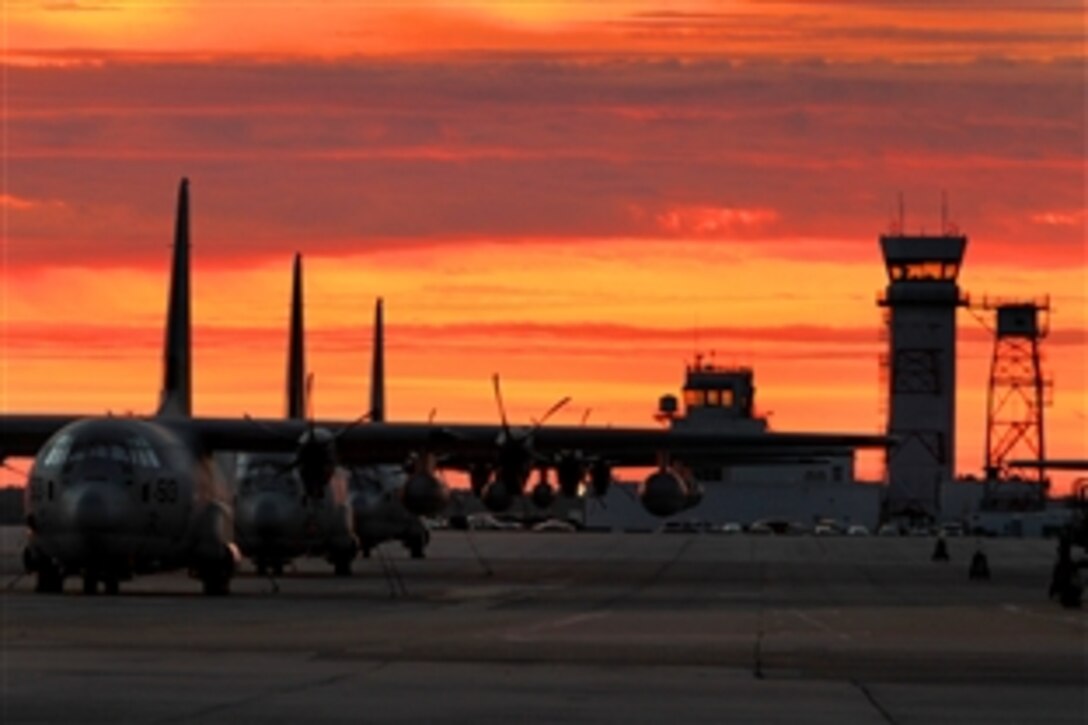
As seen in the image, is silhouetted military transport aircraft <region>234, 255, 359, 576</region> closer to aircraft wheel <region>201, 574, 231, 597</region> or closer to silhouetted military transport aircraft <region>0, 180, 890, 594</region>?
silhouetted military transport aircraft <region>0, 180, 890, 594</region>

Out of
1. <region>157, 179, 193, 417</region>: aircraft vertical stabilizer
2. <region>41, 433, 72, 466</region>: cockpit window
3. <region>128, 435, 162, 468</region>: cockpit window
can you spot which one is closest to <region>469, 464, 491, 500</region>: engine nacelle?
<region>157, 179, 193, 417</region>: aircraft vertical stabilizer

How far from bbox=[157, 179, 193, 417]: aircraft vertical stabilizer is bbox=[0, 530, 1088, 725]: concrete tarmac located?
4.31 meters

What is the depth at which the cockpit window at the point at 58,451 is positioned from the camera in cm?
5378

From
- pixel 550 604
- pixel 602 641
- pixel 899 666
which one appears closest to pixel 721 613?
pixel 550 604

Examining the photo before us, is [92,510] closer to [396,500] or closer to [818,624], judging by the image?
[818,624]

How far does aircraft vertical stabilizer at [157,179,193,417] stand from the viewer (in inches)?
2576

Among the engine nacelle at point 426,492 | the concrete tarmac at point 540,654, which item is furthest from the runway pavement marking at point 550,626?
the engine nacelle at point 426,492

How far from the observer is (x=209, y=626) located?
40.1 metres

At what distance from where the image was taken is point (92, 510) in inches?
2073

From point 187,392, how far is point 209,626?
2672 cm

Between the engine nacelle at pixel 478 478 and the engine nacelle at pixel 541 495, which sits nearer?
the engine nacelle at pixel 478 478

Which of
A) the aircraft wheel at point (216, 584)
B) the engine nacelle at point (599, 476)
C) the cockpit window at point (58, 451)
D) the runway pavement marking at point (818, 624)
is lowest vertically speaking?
the aircraft wheel at point (216, 584)

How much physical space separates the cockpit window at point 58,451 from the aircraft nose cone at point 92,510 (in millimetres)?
1001

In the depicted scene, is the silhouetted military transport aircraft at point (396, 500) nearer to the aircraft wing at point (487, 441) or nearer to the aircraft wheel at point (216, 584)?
the aircraft wing at point (487, 441)
